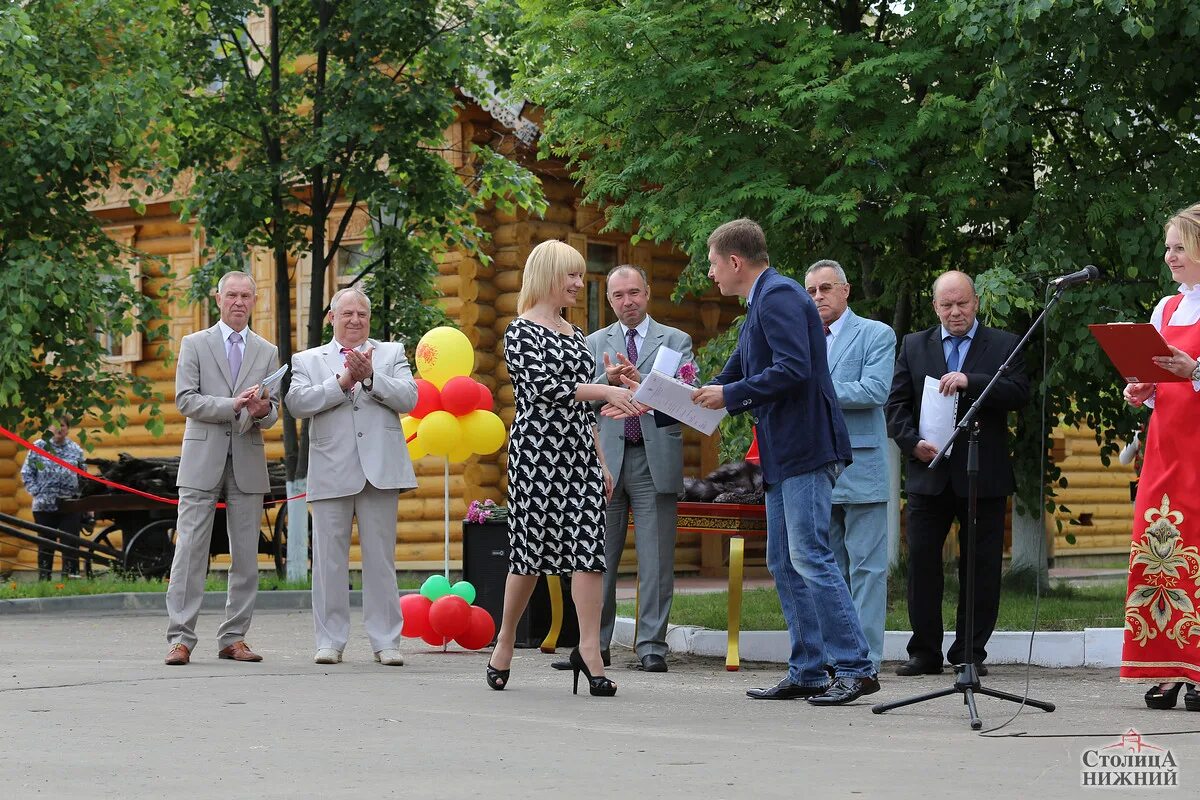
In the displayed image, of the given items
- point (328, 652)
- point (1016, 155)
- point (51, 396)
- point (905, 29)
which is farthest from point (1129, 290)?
point (51, 396)

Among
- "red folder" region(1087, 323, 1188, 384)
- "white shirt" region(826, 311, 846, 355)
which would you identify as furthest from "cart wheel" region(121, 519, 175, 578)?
"red folder" region(1087, 323, 1188, 384)

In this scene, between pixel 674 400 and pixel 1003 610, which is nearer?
pixel 674 400

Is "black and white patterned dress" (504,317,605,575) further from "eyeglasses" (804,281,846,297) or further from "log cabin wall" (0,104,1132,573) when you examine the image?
"log cabin wall" (0,104,1132,573)

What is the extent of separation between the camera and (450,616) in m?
9.47

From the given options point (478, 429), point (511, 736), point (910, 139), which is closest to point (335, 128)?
point (910, 139)

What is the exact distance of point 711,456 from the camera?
21.3 metres

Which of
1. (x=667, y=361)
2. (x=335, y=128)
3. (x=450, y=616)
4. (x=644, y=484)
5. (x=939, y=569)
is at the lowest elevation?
(x=450, y=616)

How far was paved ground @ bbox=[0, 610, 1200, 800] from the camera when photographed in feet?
15.4

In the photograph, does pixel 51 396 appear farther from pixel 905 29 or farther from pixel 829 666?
pixel 829 666

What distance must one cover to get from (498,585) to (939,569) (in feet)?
9.60

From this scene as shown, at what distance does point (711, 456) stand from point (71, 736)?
15921 millimetres

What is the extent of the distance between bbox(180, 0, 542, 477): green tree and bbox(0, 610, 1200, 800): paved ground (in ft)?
24.8

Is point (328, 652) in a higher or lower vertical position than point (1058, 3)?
lower

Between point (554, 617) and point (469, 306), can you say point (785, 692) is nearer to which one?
point (554, 617)
